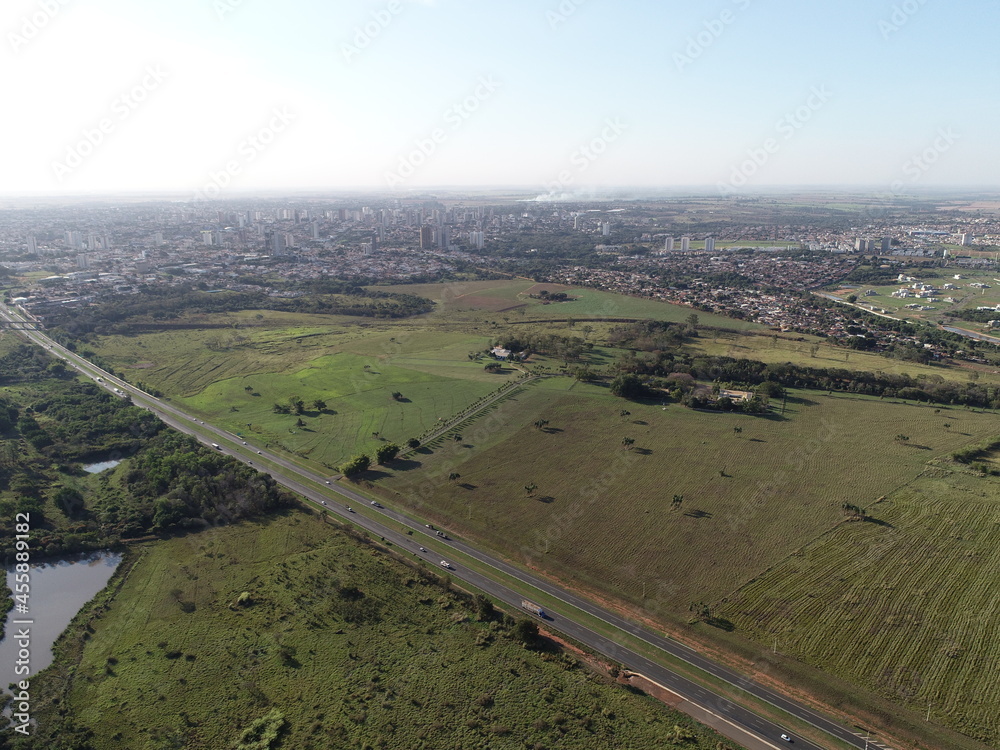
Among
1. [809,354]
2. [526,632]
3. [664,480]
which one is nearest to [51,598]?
[526,632]

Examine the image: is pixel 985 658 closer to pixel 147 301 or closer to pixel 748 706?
pixel 748 706

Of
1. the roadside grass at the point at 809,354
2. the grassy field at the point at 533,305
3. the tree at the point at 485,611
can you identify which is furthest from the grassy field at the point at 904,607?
the grassy field at the point at 533,305

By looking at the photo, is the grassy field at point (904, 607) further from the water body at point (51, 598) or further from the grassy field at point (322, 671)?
the water body at point (51, 598)

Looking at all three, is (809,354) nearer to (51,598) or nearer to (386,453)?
(386,453)

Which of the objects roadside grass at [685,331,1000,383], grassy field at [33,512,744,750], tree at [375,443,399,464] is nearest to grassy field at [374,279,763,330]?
roadside grass at [685,331,1000,383]

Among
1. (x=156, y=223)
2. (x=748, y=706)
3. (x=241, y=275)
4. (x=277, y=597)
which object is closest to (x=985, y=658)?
(x=748, y=706)

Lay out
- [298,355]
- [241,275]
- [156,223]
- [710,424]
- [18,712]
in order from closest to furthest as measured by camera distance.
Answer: [18,712] < [710,424] < [298,355] < [241,275] < [156,223]
